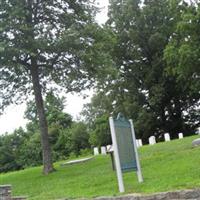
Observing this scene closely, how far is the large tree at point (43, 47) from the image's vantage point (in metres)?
19.8

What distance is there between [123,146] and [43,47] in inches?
386

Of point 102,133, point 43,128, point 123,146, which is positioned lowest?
point 123,146

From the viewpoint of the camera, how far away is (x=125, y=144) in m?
11.2

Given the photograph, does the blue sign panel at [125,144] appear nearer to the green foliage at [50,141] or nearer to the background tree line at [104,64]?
the background tree line at [104,64]

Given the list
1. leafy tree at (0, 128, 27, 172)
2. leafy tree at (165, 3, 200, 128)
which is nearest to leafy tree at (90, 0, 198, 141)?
leafy tree at (165, 3, 200, 128)

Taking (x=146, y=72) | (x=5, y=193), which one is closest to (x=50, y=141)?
(x=146, y=72)

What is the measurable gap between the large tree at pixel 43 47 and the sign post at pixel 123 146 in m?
8.90

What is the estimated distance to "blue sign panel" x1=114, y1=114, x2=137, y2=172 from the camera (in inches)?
428

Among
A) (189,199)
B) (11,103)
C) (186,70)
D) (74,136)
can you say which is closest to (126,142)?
(189,199)

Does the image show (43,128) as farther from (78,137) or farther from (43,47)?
(78,137)

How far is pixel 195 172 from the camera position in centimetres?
1088

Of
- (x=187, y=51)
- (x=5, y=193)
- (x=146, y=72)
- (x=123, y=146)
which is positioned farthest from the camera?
(x=146, y=72)

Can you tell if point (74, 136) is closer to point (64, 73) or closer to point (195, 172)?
point (64, 73)

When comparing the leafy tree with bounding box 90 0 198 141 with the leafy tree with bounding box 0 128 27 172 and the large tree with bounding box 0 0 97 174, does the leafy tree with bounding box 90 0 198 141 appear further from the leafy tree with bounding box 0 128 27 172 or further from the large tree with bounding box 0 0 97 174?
the large tree with bounding box 0 0 97 174
